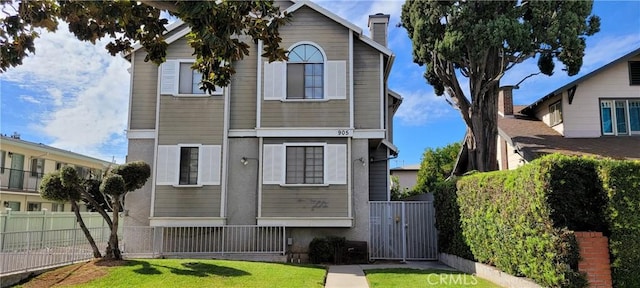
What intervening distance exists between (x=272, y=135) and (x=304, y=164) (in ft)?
4.84

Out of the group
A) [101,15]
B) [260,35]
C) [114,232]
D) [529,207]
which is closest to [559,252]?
[529,207]

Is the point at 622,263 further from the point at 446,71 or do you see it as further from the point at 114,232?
the point at 446,71

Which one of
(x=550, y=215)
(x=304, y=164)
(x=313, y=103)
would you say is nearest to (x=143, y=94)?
(x=313, y=103)

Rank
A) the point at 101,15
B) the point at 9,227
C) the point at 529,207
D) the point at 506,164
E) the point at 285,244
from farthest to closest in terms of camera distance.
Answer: the point at 506,164
the point at 285,244
the point at 9,227
the point at 529,207
the point at 101,15

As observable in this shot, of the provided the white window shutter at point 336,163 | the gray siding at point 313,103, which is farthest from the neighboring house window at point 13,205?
the white window shutter at point 336,163

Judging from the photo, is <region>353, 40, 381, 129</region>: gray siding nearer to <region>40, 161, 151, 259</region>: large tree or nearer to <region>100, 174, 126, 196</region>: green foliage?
<region>40, 161, 151, 259</region>: large tree

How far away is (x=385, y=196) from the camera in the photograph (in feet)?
59.1

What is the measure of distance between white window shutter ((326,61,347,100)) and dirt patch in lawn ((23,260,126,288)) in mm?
8348

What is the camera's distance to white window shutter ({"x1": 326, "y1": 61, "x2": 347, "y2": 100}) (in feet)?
52.3

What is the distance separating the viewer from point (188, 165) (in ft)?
52.7

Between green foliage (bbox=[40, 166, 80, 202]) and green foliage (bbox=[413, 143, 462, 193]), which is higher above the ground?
green foliage (bbox=[413, 143, 462, 193])

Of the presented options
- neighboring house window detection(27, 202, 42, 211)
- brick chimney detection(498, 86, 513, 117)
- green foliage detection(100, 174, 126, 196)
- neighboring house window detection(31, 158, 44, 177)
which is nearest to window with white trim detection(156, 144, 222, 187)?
green foliage detection(100, 174, 126, 196)

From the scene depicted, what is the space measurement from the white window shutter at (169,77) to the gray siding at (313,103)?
322 centimetres

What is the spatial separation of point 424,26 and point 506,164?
7.23m
